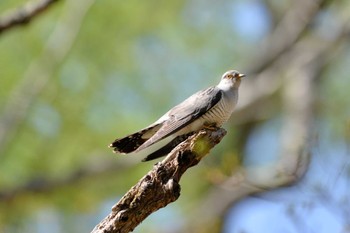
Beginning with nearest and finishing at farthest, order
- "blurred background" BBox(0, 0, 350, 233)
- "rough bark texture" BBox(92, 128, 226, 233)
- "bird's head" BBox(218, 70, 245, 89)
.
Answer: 1. "rough bark texture" BBox(92, 128, 226, 233)
2. "bird's head" BBox(218, 70, 245, 89)
3. "blurred background" BBox(0, 0, 350, 233)

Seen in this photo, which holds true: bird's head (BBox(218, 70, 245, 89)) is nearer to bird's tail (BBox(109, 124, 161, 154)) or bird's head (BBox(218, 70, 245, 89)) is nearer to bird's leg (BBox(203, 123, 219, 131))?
bird's leg (BBox(203, 123, 219, 131))

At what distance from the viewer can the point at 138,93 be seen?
14.0 meters

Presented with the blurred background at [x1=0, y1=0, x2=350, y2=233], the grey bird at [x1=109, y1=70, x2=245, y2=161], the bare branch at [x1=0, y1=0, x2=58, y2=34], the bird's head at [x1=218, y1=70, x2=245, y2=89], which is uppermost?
the blurred background at [x1=0, y1=0, x2=350, y2=233]

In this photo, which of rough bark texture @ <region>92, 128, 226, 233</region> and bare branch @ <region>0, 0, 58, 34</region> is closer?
rough bark texture @ <region>92, 128, 226, 233</region>

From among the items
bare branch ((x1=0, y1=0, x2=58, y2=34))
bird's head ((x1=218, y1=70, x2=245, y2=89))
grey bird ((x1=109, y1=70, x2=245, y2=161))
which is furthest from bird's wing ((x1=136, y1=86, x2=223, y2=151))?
bare branch ((x1=0, y1=0, x2=58, y2=34))

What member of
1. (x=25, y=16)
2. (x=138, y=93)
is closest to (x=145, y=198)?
(x=25, y=16)

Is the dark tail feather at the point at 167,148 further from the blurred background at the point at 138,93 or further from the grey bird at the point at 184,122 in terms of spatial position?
the blurred background at the point at 138,93

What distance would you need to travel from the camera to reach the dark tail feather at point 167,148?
4352 mm

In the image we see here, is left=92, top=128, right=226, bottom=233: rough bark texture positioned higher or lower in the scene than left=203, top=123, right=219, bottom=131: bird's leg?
lower

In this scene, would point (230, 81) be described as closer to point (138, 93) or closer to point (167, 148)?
point (167, 148)

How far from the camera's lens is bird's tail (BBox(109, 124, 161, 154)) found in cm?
436

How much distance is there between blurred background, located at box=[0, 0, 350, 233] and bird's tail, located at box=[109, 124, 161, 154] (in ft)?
14.4

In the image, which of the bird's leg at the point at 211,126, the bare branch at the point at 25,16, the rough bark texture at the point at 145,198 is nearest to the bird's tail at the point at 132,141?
the bird's leg at the point at 211,126

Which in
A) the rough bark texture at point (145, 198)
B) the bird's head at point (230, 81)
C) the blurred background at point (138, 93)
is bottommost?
the rough bark texture at point (145, 198)
